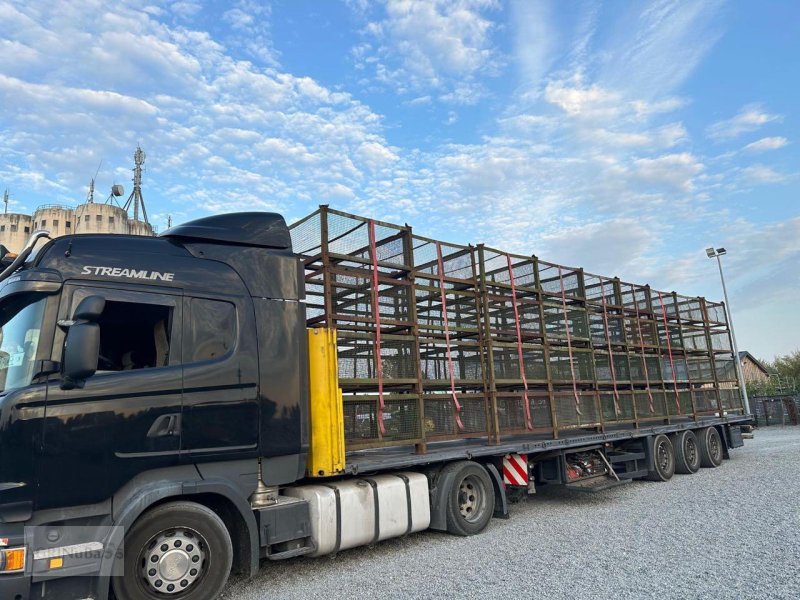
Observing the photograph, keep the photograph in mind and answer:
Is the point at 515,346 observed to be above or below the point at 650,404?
above

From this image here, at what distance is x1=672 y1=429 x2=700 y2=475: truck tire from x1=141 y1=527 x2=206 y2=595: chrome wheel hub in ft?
33.0

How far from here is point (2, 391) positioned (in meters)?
4.11

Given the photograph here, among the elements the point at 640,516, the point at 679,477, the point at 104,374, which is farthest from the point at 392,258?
the point at 679,477

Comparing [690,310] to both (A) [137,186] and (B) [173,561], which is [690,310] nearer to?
(B) [173,561]

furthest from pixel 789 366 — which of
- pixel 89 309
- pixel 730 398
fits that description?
pixel 89 309

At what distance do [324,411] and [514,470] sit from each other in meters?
3.44

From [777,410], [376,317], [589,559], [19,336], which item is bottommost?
[589,559]

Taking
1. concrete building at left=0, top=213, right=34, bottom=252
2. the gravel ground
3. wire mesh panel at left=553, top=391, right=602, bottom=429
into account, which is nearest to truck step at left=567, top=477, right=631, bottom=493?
the gravel ground

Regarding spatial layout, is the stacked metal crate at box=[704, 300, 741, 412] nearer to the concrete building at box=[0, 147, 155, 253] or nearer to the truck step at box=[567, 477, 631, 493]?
the truck step at box=[567, 477, 631, 493]

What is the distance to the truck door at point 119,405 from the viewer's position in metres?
4.07

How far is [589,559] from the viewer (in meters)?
5.67

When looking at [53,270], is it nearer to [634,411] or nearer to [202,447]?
[202,447]

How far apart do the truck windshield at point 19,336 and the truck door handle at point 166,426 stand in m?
0.95

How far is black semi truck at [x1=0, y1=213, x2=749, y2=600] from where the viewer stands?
3.99 metres
